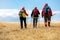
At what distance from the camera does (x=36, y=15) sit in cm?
2652

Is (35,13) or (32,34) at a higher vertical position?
(35,13)

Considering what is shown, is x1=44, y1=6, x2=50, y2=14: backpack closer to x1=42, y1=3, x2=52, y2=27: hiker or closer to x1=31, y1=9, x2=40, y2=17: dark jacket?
x1=42, y1=3, x2=52, y2=27: hiker

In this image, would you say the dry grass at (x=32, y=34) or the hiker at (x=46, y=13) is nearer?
the dry grass at (x=32, y=34)

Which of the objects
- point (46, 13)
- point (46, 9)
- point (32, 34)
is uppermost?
point (46, 9)

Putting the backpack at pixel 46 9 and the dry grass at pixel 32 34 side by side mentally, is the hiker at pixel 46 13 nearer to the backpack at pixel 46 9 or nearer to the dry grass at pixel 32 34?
the backpack at pixel 46 9

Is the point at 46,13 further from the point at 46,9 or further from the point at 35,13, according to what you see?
the point at 35,13

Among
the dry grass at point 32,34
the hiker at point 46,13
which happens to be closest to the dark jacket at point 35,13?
the hiker at point 46,13

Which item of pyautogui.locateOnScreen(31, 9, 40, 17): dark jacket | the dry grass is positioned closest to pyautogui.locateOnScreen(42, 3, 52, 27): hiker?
pyautogui.locateOnScreen(31, 9, 40, 17): dark jacket

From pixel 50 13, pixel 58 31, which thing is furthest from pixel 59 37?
pixel 50 13

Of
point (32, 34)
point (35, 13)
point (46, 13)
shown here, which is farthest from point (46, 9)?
point (32, 34)

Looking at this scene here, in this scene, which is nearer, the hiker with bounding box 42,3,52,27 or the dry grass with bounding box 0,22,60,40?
the dry grass with bounding box 0,22,60,40

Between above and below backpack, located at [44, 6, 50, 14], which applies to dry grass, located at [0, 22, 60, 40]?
below

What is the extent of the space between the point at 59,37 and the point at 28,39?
249cm

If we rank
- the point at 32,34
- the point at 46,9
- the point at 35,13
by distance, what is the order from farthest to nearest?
the point at 35,13 < the point at 46,9 < the point at 32,34
